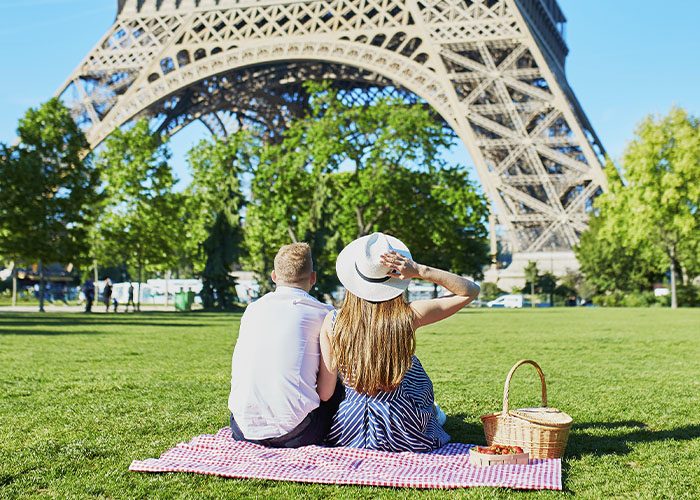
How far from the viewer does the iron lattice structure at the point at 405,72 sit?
36.2 meters

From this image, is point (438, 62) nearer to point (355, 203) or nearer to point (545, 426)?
point (355, 203)

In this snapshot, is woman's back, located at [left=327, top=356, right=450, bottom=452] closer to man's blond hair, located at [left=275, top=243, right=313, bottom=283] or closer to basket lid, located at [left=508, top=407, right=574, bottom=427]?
basket lid, located at [left=508, top=407, right=574, bottom=427]

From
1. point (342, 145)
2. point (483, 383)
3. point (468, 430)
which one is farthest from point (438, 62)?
point (468, 430)

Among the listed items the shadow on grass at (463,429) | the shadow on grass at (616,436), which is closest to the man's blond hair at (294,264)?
the shadow on grass at (463,429)

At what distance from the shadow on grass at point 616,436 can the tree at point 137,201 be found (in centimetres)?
2967

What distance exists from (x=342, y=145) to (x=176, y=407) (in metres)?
25.8

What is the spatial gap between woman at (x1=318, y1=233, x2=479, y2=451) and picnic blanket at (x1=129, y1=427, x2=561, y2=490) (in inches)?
6.8

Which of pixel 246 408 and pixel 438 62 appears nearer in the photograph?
pixel 246 408

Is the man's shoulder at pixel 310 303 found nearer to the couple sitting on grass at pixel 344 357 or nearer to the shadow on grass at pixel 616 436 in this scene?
the couple sitting on grass at pixel 344 357

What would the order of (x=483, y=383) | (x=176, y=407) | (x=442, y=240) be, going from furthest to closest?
(x=442, y=240) → (x=483, y=383) → (x=176, y=407)

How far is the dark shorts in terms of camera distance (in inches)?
199

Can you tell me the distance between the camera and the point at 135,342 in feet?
48.2

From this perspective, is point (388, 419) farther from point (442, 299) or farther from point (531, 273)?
point (531, 273)

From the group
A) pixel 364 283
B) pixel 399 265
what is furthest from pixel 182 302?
pixel 399 265
